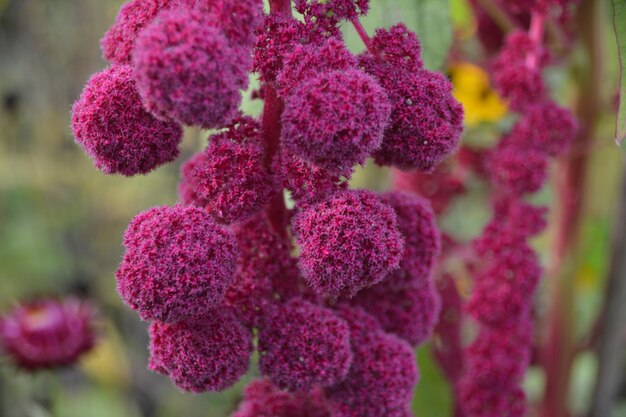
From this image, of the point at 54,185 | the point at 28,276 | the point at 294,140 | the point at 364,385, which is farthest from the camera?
the point at 54,185

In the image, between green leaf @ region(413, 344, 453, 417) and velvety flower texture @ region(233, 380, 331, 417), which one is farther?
green leaf @ region(413, 344, 453, 417)

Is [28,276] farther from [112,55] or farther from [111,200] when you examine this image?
[112,55]

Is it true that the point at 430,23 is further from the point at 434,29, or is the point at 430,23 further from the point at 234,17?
the point at 234,17

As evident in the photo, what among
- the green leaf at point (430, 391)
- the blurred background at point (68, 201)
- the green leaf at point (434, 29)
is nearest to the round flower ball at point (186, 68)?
the green leaf at point (434, 29)

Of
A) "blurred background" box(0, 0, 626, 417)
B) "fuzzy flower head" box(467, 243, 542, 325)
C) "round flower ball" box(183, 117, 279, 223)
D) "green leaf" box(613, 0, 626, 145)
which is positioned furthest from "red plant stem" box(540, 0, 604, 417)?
"blurred background" box(0, 0, 626, 417)

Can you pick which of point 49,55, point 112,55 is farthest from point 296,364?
point 49,55

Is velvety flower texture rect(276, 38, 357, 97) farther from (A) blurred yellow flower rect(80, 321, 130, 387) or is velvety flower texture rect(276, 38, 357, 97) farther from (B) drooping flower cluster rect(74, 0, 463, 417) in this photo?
(A) blurred yellow flower rect(80, 321, 130, 387)
